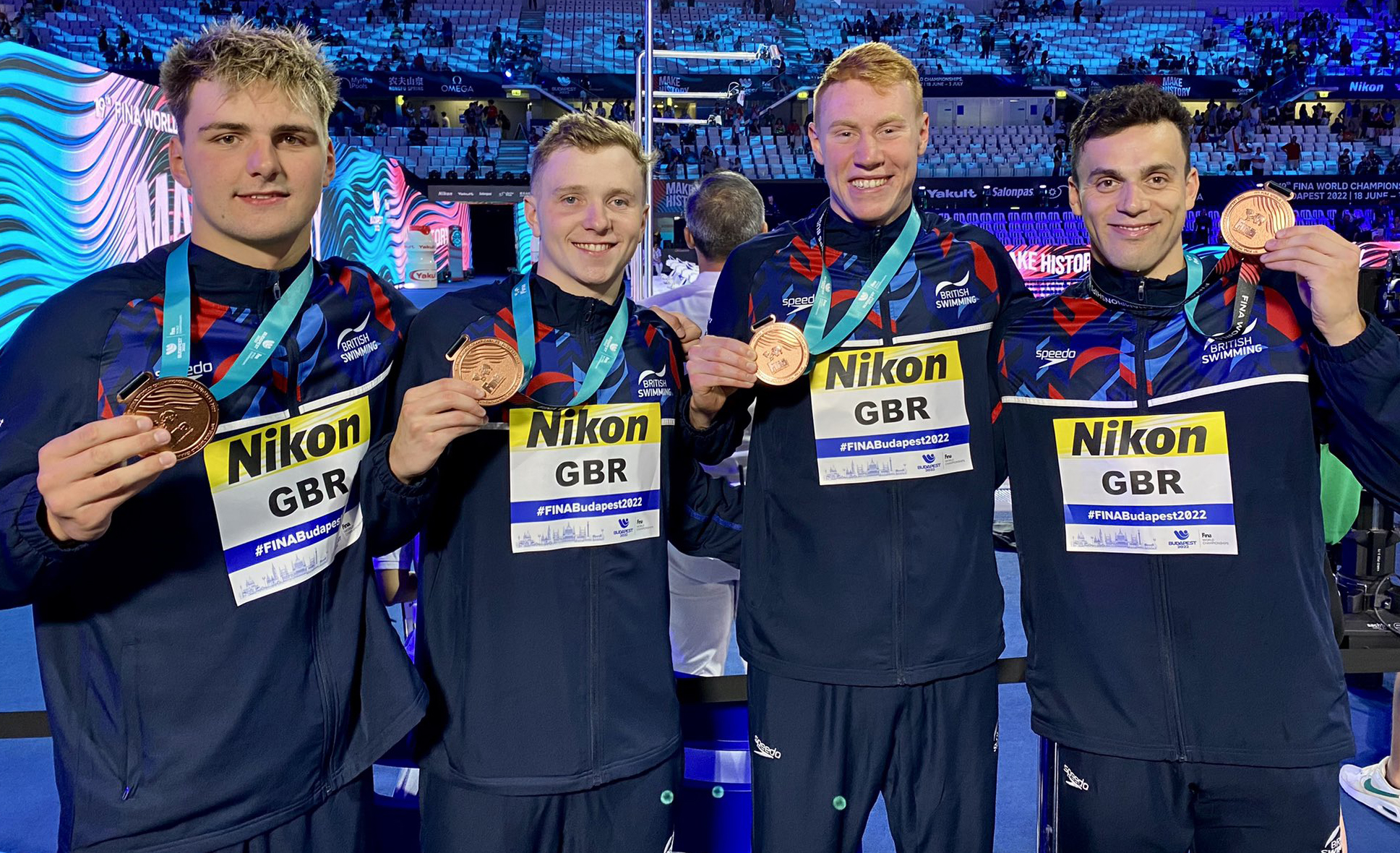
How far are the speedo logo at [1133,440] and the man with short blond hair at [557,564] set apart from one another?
0.88 metres

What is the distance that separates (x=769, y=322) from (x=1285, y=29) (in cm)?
3905

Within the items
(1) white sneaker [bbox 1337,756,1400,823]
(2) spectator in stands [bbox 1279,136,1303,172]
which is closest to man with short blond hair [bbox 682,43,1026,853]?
(1) white sneaker [bbox 1337,756,1400,823]

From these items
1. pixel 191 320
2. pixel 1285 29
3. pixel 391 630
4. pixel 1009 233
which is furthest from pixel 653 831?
pixel 1285 29

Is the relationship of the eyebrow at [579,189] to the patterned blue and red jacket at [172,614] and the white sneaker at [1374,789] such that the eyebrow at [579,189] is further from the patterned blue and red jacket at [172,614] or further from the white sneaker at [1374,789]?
the white sneaker at [1374,789]

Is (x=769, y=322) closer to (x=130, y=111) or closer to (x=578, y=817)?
(x=578, y=817)

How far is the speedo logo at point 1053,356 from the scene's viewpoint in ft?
6.72

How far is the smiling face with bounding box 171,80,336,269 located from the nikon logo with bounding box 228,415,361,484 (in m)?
0.30

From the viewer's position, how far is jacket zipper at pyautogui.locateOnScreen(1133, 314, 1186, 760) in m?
1.93

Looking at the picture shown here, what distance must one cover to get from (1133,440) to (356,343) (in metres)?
1.53

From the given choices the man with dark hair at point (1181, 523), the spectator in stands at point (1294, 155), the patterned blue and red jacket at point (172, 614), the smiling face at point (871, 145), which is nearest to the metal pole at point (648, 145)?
the smiling face at point (871, 145)

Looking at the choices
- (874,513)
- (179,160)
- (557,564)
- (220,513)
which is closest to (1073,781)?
(874,513)

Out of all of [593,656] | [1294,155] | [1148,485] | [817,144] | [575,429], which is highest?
[1294,155]

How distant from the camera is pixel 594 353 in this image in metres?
2.06

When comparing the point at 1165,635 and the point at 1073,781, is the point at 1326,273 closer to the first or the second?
the point at 1165,635
